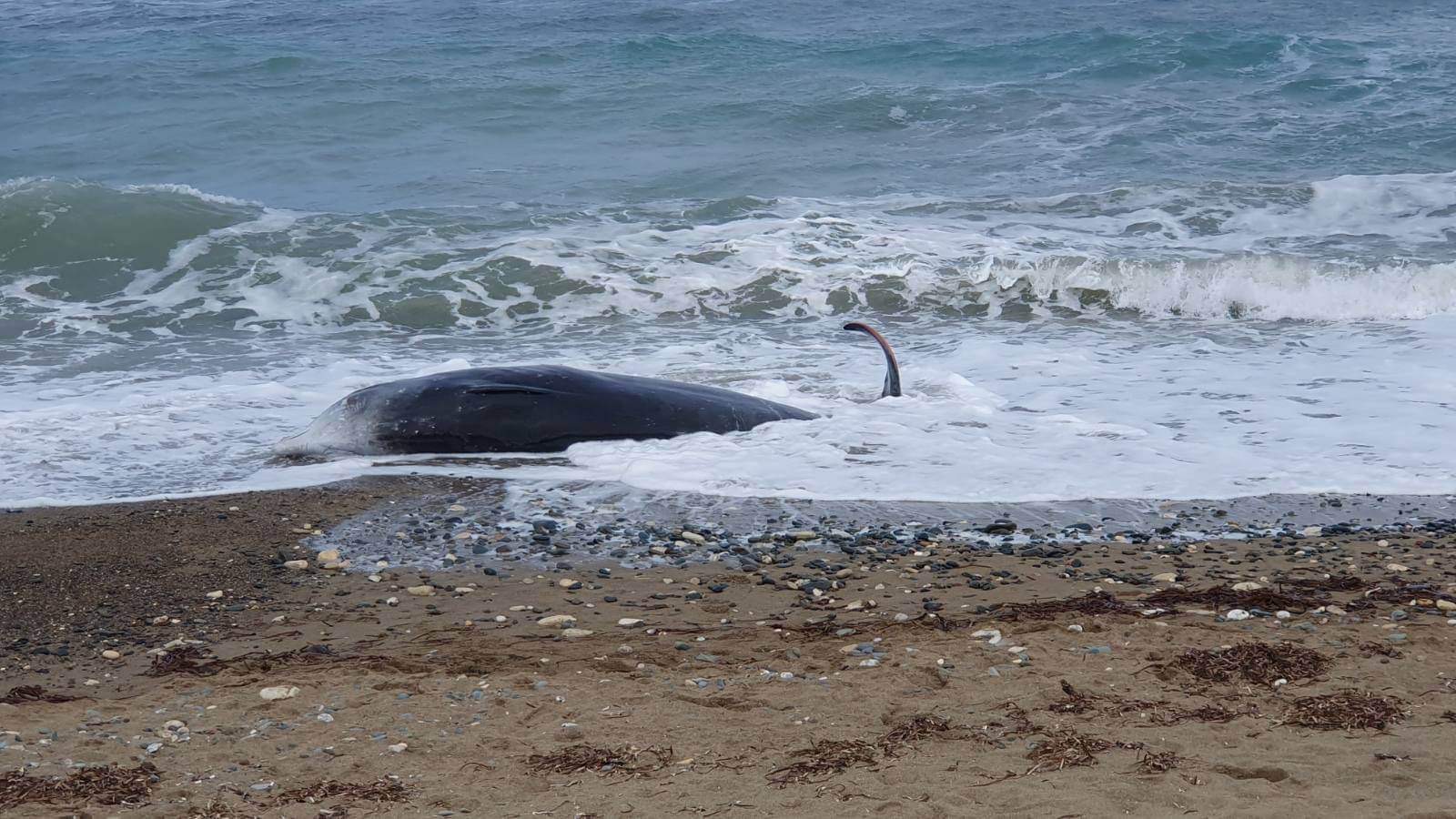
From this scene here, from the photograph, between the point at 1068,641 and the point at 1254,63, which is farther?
the point at 1254,63

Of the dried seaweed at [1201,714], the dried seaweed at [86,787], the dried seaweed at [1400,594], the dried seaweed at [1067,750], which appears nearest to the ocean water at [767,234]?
the dried seaweed at [1400,594]

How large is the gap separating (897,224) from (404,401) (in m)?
9.30

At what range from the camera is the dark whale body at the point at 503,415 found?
8031 mm

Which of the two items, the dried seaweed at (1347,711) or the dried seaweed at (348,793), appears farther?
the dried seaweed at (1347,711)

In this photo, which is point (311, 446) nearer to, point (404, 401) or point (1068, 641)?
point (404, 401)

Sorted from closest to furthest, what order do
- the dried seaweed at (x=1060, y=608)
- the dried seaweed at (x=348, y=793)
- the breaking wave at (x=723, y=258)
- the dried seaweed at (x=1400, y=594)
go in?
the dried seaweed at (x=348, y=793)
the dried seaweed at (x=1060, y=608)
the dried seaweed at (x=1400, y=594)
the breaking wave at (x=723, y=258)

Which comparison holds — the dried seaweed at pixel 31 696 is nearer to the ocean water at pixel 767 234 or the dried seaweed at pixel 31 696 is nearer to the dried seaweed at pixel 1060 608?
the ocean water at pixel 767 234

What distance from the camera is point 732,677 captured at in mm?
4797

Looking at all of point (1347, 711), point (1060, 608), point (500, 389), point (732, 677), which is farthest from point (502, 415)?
point (1347, 711)

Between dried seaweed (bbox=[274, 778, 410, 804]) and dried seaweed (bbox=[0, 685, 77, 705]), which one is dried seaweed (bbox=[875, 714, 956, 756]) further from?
dried seaweed (bbox=[0, 685, 77, 705])

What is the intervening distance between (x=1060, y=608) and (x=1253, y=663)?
0.91 metres

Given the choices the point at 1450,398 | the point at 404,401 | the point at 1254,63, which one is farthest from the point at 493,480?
the point at 1254,63

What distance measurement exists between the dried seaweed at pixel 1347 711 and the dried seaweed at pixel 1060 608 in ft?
3.58

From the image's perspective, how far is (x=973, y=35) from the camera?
28281 mm
